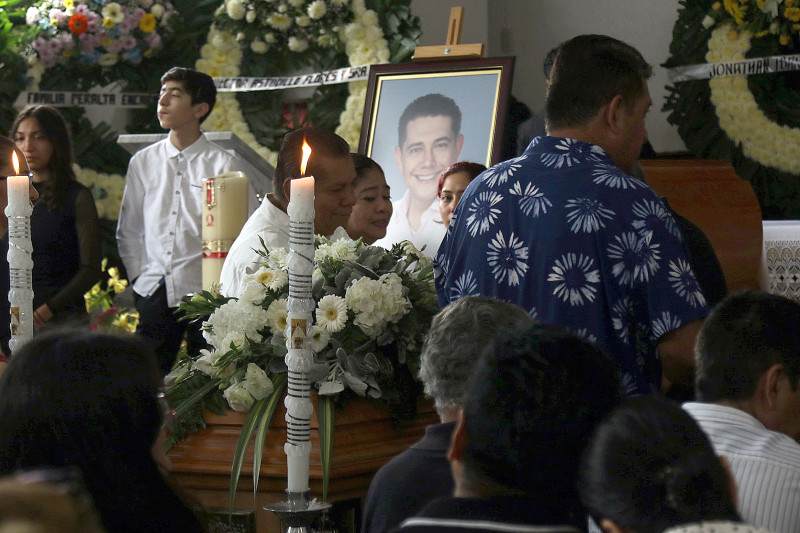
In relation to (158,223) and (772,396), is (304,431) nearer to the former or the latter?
(772,396)

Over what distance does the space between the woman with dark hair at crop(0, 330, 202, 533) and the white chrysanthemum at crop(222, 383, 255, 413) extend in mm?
995

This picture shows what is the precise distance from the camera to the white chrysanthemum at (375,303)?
2533 millimetres

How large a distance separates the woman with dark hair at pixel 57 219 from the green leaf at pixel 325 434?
2412 mm

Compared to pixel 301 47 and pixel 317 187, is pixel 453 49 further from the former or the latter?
pixel 317 187

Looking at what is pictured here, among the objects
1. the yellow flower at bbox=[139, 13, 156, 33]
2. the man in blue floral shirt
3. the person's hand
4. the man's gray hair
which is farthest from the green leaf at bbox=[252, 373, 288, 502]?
the yellow flower at bbox=[139, 13, 156, 33]

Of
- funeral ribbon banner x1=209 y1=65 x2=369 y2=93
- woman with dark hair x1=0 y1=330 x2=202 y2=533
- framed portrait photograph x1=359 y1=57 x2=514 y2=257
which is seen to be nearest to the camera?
woman with dark hair x1=0 y1=330 x2=202 y2=533

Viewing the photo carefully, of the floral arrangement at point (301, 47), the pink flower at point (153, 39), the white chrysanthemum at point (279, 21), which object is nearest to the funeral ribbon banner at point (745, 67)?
the floral arrangement at point (301, 47)

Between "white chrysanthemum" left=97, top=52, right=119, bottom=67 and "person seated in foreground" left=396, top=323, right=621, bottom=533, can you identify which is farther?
"white chrysanthemum" left=97, top=52, right=119, bottom=67

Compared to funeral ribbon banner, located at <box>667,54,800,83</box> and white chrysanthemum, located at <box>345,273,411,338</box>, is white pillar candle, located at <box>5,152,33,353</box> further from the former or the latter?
funeral ribbon banner, located at <box>667,54,800,83</box>

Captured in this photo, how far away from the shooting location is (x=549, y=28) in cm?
812

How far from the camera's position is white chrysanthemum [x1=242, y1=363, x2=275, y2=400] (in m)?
2.47

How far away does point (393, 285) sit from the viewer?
2.60 m

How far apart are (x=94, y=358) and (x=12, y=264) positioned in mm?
1303

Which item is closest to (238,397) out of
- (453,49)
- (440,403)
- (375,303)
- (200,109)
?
(375,303)
